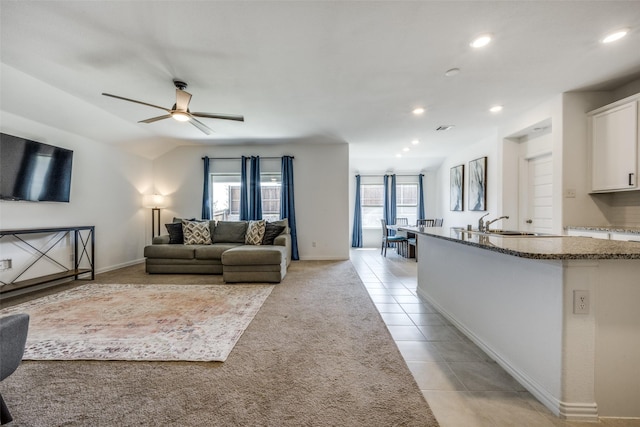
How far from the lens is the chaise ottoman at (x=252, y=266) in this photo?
3.80 m

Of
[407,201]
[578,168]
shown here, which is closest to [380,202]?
[407,201]

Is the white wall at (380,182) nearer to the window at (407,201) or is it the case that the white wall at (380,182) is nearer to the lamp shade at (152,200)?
the window at (407,201)

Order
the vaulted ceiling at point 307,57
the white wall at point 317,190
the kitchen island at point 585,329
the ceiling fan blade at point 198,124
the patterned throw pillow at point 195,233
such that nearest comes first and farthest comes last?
1. the kitchen island at point 585,329
2. the vaulted ceiling at point 307,57
3. the ceiling fan blade at point 198,124
4. the patterned throw pillow at point 195,233
5. the white wall at point 317,190

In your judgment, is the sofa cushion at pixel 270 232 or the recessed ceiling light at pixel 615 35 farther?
the sofa cushion at pixel 270 232

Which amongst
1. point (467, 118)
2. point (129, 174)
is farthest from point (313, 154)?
point (129, 174)

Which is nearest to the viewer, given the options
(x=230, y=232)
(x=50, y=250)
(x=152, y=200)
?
(x=50, y=250)

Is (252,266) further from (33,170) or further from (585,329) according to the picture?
(585,329)

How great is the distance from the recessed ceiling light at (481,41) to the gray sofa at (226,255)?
3.27m

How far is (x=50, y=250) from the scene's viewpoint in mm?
3715

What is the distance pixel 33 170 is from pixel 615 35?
21.2ft

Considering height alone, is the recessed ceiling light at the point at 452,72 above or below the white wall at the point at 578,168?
above

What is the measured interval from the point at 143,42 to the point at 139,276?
357 centimetres

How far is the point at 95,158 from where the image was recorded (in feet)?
14.6

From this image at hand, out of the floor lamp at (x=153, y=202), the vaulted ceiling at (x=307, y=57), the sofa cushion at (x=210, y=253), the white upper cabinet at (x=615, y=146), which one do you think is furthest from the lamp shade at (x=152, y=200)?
the white upper cabinet at (x=615, y=146)
